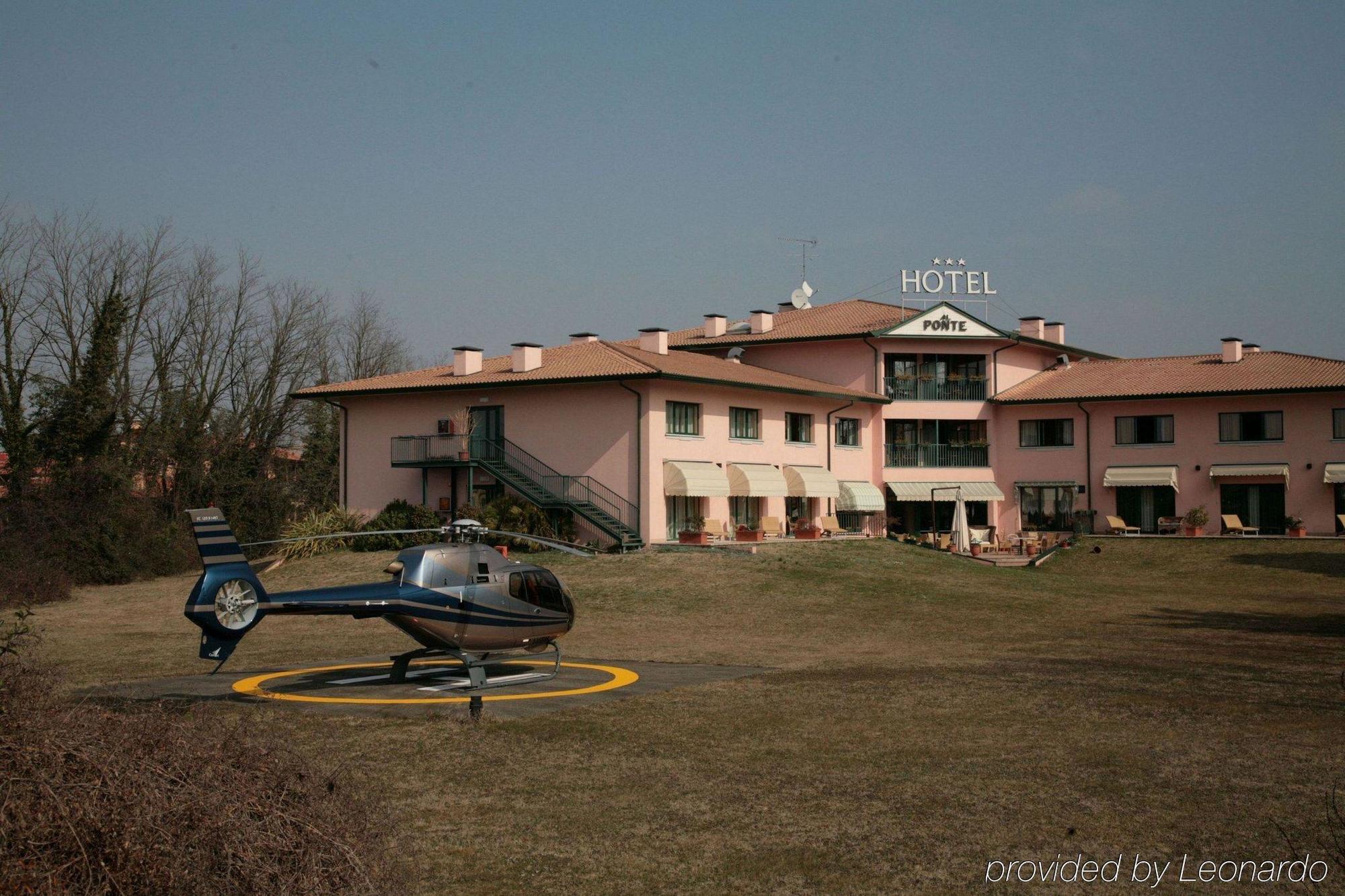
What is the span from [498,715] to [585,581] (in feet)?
55.6

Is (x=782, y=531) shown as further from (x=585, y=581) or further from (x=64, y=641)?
(x=64, y=641)

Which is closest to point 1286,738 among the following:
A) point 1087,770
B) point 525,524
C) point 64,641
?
point 1087,770

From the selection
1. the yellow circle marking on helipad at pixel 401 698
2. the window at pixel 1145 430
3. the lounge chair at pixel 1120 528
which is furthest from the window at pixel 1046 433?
the yellow circle marking on helipad at pixel 401 698

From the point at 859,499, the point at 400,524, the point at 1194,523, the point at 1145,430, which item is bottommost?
the point at 1194,523

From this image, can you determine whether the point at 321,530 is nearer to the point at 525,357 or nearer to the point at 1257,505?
the point at 525,357

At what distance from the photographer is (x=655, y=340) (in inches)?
1735

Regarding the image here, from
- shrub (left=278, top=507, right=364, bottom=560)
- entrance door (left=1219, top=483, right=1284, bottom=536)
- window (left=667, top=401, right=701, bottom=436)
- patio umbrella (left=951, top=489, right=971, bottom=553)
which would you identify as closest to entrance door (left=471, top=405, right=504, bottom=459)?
shrub (left=278, top=507, right=364, bottom=560)

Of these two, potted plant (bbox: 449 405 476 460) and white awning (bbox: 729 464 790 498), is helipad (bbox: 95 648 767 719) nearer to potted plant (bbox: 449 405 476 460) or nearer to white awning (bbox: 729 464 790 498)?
potted plant (bbox: 449 405 476 460)

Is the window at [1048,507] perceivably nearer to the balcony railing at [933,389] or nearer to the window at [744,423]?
the balcony railing at [933,389]

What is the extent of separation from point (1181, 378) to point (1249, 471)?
458cm

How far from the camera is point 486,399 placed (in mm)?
40375

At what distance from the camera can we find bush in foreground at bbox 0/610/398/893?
5277 mm

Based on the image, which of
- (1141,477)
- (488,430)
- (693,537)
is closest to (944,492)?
(1141,477)

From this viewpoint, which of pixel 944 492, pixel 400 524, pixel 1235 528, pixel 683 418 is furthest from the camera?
pixel 944 492
